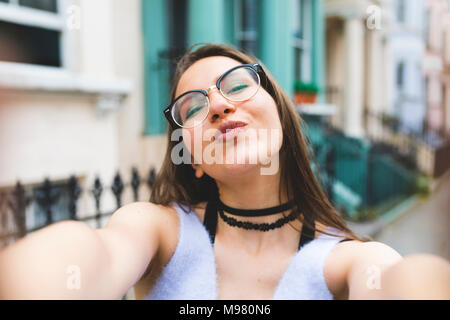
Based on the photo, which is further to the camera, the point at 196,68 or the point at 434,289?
the point at 196,68

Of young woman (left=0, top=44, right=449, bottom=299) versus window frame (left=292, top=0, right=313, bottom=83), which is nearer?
young woman (left=0, top=44, right=449, bottom=299)

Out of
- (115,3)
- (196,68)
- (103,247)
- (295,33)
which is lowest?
(103,247)

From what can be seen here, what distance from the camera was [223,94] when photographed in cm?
96

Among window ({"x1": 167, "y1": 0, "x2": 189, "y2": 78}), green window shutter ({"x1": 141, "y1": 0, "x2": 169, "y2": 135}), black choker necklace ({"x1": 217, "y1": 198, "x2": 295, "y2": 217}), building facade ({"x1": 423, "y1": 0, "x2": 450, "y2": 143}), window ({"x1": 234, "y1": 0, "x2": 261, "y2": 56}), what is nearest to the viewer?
black choker necklace ({"x1": 217, "y1": 198, "x2": 295, "y2": 217})

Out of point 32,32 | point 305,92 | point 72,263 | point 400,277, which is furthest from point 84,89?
point 305,92

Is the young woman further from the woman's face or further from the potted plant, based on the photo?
the potted plant

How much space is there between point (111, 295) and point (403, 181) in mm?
2937

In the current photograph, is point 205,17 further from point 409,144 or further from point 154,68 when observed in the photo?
point 409,144

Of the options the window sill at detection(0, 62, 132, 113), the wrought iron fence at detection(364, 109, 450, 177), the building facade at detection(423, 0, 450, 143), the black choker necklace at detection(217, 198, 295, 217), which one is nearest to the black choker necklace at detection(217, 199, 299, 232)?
the black choker necklace at detection(217, 198, 295, 217)

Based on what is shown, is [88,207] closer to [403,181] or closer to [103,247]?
[103,247]

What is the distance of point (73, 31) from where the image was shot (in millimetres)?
2117

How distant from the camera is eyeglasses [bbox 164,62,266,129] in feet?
3.18

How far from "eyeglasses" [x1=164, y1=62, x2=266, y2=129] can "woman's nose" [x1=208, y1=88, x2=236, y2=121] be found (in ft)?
0.03

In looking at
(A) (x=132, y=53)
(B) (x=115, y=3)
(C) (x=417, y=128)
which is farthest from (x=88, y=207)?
(C) (x=417, y=128)
